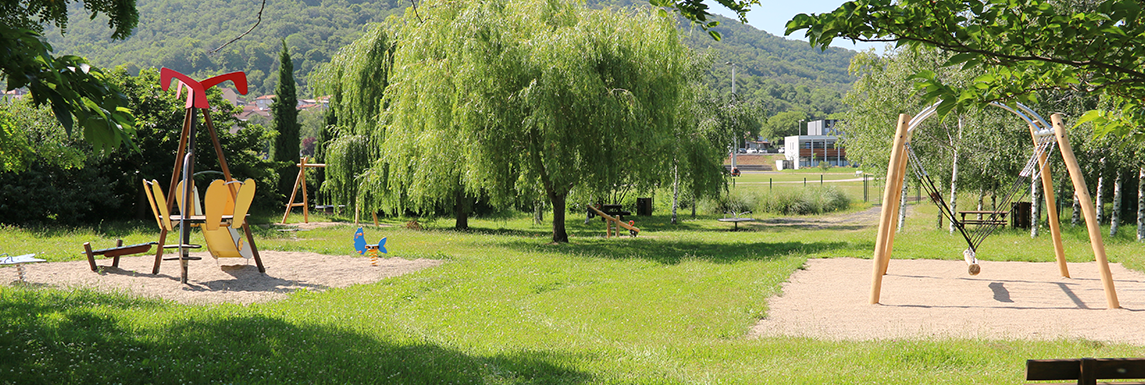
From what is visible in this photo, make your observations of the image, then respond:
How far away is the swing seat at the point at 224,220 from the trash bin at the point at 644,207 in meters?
20.6

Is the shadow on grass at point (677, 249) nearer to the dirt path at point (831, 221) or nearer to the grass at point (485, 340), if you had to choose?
the grass at point (485, 340)

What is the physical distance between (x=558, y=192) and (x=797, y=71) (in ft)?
651

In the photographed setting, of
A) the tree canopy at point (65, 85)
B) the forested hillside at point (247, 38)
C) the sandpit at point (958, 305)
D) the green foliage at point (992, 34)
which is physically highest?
the forested hillside at point (247, 38)

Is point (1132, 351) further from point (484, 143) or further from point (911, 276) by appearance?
point (484, 143)

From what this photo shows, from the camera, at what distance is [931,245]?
1532 cm

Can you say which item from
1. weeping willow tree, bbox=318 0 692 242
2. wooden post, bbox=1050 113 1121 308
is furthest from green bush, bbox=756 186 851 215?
wooden post, bbox=1050 113 1121 308

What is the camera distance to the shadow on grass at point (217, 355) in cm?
446

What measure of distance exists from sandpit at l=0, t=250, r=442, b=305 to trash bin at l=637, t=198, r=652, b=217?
17968mm

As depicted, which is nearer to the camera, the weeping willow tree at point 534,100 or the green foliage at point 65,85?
the green foliage at point 65,85

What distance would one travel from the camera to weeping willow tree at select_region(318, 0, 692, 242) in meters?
13.9

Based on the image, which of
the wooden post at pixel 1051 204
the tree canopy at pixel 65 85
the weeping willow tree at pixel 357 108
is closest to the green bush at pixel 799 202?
the weeping willow tree at pixel 357 108

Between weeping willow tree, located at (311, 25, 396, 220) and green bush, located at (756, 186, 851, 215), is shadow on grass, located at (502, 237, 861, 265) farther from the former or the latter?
green bush, located at (756, 186, 851, 215)

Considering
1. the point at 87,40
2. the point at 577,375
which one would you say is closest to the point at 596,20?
the point at 577,375

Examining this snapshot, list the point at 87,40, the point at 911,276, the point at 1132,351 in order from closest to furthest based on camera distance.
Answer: the point at 1132,351, the point at 911,276, the point at 87,40
